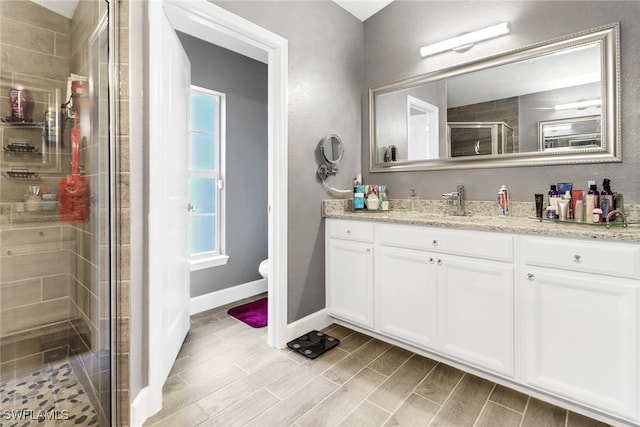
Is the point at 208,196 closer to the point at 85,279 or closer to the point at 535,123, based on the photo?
the point at 85,279

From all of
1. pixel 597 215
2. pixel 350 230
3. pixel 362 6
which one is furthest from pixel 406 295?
pixel 362 6

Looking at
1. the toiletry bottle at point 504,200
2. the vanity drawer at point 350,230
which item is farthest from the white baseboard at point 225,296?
the toiletry bottle at point 504,200

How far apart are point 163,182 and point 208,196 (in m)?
1.38

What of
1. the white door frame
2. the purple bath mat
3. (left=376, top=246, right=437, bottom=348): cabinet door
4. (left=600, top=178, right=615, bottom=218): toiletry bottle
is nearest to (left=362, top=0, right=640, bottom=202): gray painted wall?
(left=600, top=178, right=615, bottom=218): toiletry bottle

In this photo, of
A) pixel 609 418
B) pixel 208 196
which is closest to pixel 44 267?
pixel 208 196

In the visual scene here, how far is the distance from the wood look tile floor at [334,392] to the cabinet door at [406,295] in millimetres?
186

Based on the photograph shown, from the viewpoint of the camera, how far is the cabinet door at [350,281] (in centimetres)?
220

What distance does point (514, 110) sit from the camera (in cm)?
204

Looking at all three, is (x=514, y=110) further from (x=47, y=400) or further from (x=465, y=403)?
(x=47, y=400)

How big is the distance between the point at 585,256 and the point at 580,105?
98 cm

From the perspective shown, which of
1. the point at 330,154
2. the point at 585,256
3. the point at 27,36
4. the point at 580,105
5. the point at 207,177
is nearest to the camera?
the point at 27,36

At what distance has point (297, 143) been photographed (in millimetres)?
2260

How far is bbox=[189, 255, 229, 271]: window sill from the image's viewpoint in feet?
8.90

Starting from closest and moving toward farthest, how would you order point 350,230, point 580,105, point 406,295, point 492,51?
1. point 580,105
2. point 406,295
3. point 492,51
4. point 350,230
